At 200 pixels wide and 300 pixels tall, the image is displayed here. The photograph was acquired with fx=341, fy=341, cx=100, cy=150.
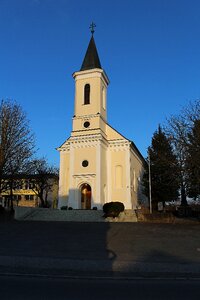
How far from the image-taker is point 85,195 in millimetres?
39281

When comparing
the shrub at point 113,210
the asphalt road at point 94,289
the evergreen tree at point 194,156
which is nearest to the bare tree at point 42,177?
the shrub at point 113,210

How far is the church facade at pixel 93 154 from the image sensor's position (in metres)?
38.5

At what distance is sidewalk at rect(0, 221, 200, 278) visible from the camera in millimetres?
10016

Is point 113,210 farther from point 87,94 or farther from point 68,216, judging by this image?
point 87,94

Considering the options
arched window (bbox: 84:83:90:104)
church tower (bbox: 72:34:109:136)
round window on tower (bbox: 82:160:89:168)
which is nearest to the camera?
round window on tower (bbox: 82:160:89:168)

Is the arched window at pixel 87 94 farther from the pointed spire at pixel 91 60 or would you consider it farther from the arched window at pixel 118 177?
the arched window at pixel 118 177

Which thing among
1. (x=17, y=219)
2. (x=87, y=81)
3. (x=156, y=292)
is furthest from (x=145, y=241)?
(x=87, y=81)

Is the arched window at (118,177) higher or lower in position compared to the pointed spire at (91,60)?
lower

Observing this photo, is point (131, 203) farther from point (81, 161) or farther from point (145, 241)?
point (145, 241)

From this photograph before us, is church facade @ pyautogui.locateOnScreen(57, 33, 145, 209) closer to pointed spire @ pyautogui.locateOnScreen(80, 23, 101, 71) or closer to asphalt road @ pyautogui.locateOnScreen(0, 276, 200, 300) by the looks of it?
pointed spire @ pyautogui.locateOnScreen(80, 23, 101, 71)

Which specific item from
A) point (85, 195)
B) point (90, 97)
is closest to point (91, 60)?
point (90, 97)

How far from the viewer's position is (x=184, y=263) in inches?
432

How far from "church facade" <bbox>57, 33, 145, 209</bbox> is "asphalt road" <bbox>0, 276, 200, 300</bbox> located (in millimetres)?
28323

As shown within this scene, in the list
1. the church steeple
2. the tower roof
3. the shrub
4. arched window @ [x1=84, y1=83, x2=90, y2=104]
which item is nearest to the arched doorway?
the church steeple
